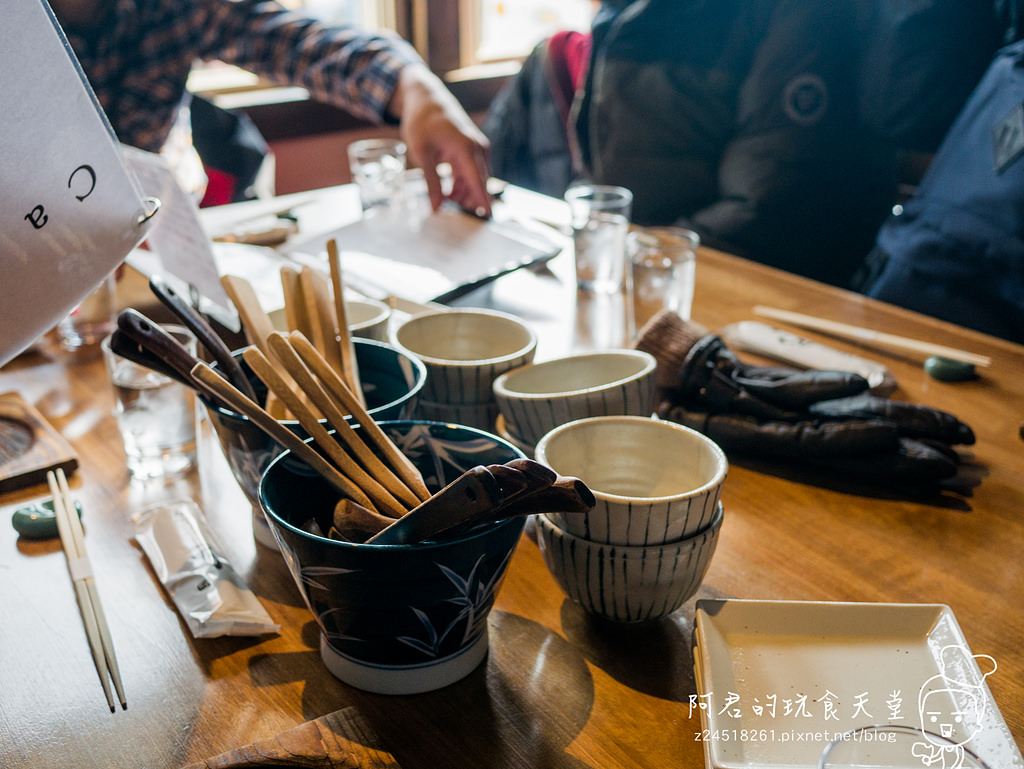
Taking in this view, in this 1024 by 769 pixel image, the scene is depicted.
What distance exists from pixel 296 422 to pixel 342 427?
0.06m

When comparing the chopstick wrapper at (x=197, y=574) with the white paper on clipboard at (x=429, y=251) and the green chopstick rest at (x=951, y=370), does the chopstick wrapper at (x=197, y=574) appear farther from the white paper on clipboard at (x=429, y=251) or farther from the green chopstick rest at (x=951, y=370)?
the green chopstick rest at (x=951, y=370)

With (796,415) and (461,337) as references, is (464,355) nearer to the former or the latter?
(461,337)

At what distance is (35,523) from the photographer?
0.62 metres

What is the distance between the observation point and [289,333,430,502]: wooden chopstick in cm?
51

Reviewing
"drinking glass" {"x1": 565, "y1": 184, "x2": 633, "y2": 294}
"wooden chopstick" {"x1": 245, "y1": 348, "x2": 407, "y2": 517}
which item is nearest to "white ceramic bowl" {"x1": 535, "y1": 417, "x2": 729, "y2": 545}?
"wooden chopstick" {"x1": 245, "y1": 348, "x2": 407, "y2": 517}

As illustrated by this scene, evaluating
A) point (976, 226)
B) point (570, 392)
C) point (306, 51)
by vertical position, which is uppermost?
point (306, 51)

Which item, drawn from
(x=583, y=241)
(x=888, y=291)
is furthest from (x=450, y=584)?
(x=888, y=291)

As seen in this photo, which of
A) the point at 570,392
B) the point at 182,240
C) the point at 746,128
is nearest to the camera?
the point at 570,392

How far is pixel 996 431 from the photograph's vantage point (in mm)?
793

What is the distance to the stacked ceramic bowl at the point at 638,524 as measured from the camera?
0.49 m

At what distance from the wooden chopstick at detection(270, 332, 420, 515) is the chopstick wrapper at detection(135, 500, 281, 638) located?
0.41 feet

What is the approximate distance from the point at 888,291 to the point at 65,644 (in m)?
1.38

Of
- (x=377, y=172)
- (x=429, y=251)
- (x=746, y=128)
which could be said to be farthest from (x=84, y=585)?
(x=746, y=128)

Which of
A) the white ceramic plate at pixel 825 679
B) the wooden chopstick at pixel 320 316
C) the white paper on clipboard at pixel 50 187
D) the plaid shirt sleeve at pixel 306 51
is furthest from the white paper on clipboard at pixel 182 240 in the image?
the plaid shirt sleeve at pixel 306 51
